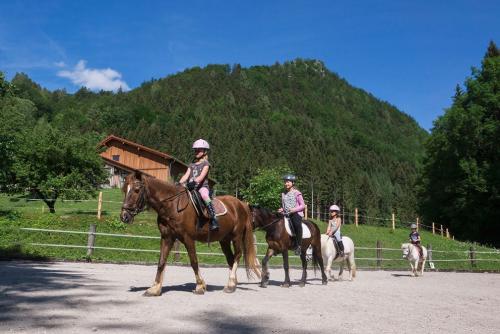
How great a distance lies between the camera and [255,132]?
137375 mm

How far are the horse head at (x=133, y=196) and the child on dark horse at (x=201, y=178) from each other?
33.8 inches

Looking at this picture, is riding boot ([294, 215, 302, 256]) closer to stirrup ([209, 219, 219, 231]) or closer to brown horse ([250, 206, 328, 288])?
brown horse ([250, 206, 328, 288])

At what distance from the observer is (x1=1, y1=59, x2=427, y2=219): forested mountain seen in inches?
3366

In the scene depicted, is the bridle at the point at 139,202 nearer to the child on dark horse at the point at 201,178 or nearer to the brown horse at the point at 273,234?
the child on dark horse at the point at 201,178

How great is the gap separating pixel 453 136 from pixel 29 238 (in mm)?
39263

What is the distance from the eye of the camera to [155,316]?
18.2ft

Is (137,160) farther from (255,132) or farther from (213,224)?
(255,132)

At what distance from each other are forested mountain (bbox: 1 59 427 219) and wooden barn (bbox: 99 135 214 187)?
16141 millimetres

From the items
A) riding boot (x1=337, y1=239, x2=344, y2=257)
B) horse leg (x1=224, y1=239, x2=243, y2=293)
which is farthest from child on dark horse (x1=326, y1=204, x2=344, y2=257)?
horse leg (x1=224, y1=239, x2=243, y2=293)

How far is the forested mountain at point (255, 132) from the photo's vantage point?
85.5m

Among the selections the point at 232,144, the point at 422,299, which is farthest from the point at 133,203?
the point at 232,144

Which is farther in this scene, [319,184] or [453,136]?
[319,184]

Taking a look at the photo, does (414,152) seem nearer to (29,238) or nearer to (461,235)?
(461,235)

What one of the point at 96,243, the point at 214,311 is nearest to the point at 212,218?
the point at 214,311
